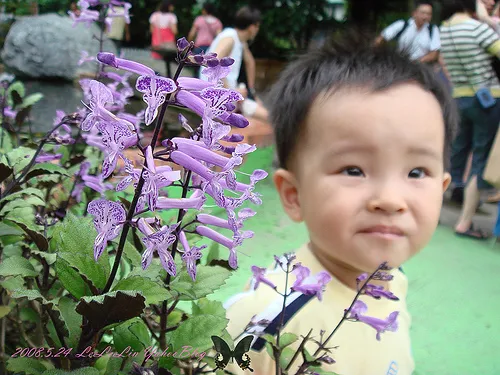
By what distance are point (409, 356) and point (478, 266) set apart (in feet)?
6.84

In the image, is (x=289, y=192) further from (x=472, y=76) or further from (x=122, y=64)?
(x=472, y=76)

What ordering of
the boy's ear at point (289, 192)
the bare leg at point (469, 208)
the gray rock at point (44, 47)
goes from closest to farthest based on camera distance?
the boy's ear at point (289, 192) → the bare leg at point (469, 208) → the gray rock at point (44, 47)

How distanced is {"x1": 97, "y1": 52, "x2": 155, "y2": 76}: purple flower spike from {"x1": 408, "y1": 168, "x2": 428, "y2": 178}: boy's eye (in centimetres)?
78

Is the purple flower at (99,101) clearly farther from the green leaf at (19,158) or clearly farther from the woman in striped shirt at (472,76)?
the woman in striped shirt at (472,76)

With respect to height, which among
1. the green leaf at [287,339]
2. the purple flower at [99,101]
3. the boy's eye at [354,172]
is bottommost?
the green leaf at [287,339]

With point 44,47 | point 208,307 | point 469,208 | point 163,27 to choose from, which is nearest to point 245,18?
point 469,208

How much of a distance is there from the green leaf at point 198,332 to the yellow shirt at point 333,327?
1.49ft

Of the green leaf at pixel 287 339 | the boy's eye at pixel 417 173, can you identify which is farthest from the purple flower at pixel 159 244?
the boy's eye at pixel 417 173

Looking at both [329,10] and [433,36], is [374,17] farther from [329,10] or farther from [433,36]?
[433,36]

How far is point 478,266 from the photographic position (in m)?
3.29

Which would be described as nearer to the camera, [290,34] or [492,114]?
[492,114]

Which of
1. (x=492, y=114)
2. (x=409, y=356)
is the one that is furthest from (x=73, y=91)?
(x=409, y=356)

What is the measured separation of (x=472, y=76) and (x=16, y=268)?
3.77 metres

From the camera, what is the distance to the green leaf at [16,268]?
2.28 feet
